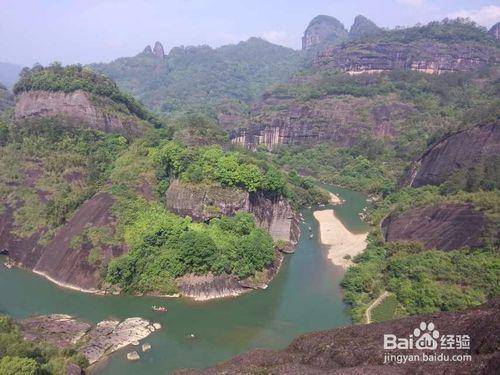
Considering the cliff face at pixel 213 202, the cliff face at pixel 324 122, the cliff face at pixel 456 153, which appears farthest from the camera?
the cliff face at pixel 324 122

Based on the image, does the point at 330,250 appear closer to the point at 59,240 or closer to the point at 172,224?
the point at 172,224

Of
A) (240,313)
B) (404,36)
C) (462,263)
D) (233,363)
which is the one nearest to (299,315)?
(240,313)

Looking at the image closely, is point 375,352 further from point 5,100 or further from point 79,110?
point 5,100

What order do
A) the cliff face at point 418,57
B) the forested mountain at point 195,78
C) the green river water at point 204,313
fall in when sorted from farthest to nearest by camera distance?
the forested mountain at point 195,78 < the cliff face at point 418,57 < the green river water at point 204,313

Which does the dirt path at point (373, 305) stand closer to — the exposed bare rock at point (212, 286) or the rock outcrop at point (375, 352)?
the exposed bare rock at point (212, 286)

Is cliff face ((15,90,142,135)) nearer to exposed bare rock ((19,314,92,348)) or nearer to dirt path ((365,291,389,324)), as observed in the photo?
Result: exposed bare rock ((19,314,92,348))

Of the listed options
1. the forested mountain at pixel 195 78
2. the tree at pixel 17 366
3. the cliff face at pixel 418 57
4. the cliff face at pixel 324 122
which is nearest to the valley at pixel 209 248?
the tree at pixel 17 366

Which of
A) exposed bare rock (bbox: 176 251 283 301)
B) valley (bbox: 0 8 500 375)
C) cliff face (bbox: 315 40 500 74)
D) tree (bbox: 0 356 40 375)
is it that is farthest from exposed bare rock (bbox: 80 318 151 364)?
cliff face (bbox: 315 40 500 74)
